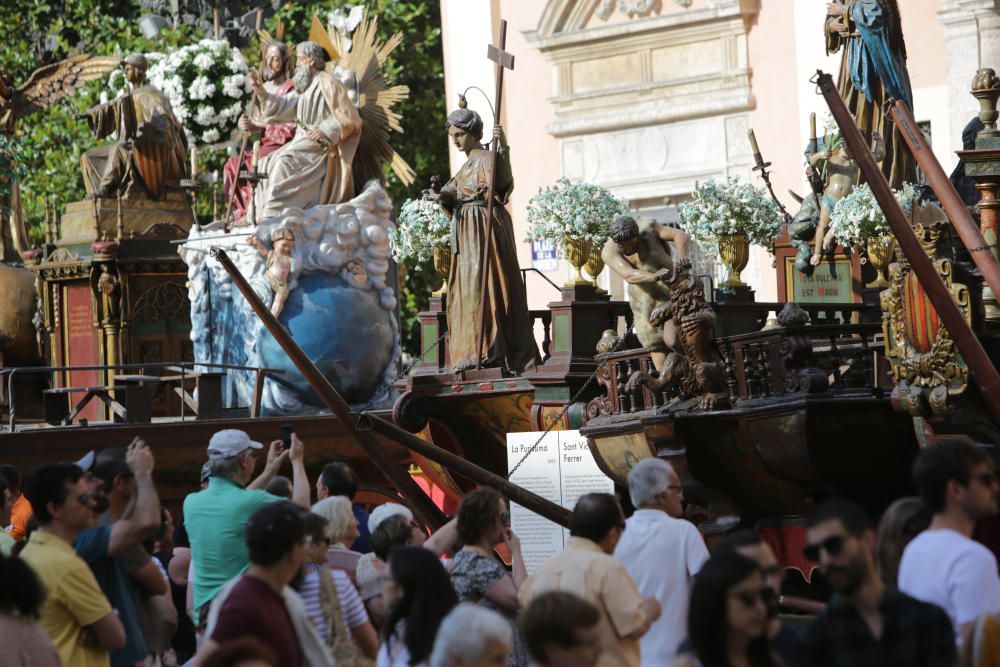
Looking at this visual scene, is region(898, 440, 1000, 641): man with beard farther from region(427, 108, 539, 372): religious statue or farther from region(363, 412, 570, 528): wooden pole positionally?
region(427, 108, 539, 372): religious statue

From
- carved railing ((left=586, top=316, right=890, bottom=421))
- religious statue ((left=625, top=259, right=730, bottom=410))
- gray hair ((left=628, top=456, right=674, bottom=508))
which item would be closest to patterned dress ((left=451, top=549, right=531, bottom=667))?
gray hair ((left=628, top=456, right=674, bottom=508))

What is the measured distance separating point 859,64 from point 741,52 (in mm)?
10395

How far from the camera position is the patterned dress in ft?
20.3

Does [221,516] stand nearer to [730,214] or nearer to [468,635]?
[468,635]

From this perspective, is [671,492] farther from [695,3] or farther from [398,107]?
[398,107]

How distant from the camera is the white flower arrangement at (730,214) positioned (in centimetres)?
1398

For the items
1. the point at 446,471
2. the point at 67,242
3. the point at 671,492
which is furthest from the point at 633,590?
the point at 67,242

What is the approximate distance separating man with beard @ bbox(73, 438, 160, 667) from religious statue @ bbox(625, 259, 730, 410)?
4825 mm

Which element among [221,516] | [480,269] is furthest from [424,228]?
[221,516]

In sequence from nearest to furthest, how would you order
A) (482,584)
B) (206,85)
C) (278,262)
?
1. (482,584)
2. (278,262)
3. (206,85)

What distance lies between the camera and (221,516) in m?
6.92

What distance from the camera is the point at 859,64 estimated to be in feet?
43.9

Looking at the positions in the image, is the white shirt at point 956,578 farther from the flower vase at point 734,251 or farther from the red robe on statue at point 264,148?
the red robe on statue at point 264,148

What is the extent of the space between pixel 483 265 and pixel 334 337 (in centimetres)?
447
